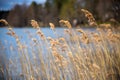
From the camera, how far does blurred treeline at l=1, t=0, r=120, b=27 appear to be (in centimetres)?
247

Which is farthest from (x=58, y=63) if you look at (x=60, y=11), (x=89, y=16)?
(x=60, y=11)

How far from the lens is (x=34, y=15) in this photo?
2.66m

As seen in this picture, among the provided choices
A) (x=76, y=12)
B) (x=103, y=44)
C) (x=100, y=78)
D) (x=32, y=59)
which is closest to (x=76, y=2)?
(x=76, y=12)

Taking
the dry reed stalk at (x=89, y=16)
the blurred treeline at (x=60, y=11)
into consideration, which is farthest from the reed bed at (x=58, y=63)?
the blurred treeline at (x=60, y=11)

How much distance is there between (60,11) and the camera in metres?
3.26

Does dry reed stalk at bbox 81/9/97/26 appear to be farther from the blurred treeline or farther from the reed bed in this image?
the blurred treeline

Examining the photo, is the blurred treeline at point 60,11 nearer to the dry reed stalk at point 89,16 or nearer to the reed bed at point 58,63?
the reed bed at point 58,63

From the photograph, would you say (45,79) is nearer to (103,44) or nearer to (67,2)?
(103,44)

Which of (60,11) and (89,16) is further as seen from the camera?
(60,11)

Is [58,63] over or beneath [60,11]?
beneath

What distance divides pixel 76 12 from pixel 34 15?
1200 millimetres

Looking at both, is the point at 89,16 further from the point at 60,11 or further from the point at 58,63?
the point at 60,11

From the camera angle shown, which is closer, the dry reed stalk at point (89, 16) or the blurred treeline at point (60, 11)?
the dry reed stalk at point (89, 16)

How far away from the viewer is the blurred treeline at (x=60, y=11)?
2.47 metres
